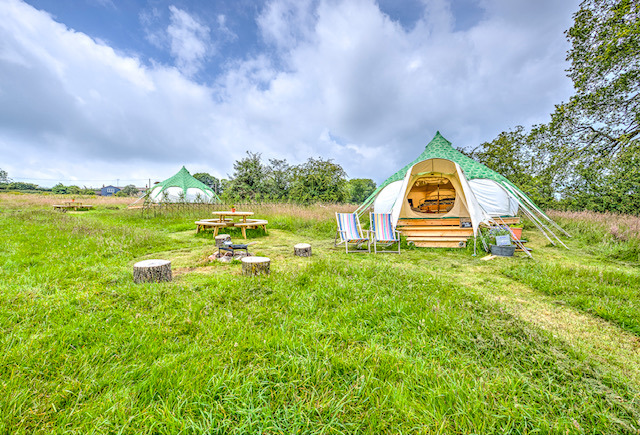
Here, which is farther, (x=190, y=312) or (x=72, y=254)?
(x=72, y=254)

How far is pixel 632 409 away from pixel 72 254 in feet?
23.5

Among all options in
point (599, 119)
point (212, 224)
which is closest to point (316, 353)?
point (212, 224)

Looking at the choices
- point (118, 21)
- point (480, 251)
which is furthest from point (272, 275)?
point (118, 21)

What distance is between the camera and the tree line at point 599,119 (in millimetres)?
7395

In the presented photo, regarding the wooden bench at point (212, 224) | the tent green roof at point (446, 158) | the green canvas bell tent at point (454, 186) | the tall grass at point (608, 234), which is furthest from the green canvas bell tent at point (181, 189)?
the tall grass at point (608, 234)

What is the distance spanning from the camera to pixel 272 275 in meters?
3.64

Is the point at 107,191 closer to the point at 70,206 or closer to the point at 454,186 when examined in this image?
the point at 70,206

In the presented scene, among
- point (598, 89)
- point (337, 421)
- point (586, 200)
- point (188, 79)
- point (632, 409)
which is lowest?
point (337, 421)

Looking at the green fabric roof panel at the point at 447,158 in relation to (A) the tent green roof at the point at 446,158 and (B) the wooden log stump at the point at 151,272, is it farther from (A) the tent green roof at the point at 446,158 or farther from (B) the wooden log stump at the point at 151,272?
(B) the wooden log stump at the point at 151,272

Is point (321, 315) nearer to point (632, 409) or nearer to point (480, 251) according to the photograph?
point (632, 409)

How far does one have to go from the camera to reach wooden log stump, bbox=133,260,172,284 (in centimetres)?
331

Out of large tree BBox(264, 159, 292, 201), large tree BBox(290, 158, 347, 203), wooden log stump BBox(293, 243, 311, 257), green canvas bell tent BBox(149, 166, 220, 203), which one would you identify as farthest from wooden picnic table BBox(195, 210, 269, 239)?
green canvas bell tent BBox(149, 166, 220, 203)

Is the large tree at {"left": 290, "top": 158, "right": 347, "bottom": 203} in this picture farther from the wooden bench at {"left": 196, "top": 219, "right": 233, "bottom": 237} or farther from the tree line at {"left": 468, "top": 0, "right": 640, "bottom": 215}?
the tree line at {"left": 468, "top": 0, "right": 640, "bottom": 215}

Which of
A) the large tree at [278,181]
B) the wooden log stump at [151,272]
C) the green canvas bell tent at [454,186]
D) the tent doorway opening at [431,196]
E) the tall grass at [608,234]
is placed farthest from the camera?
the large tree at [278,181]
